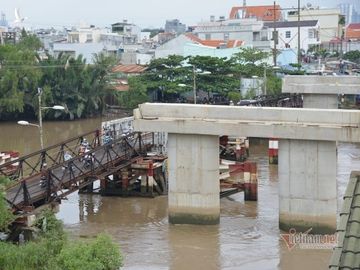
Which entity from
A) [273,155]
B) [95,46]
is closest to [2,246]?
[273,155]

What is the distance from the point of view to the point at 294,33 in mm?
92750

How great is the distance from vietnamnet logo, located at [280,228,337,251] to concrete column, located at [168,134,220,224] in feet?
8.50

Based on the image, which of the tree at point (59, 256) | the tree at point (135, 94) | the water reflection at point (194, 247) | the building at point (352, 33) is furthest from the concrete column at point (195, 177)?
the building at point (352, 33)

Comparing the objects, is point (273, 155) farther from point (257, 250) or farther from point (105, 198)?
point (257, 250)

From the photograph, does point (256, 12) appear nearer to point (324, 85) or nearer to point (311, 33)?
point (311, 33)

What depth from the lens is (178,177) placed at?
22.8 meters

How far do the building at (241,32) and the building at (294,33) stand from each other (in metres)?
5.22

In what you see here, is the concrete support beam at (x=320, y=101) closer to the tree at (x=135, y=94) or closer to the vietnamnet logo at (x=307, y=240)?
the tree at (x=135, y=94)

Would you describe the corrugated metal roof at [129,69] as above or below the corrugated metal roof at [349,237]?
above

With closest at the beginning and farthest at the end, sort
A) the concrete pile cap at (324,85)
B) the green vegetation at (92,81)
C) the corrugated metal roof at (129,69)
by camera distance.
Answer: the concrete pile cap at (324,85)
the green vegetation at (92,81)
the corrugated metal roof at (129,69)

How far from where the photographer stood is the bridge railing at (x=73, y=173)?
21562mm

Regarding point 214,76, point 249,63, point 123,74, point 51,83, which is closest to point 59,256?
point 214,76

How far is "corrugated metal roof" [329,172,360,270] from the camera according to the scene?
18.2 feet

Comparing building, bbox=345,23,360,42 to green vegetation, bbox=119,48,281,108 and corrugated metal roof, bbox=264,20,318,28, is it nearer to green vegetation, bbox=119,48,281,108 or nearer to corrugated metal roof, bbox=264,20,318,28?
corrugated metal roof, bbox=264,20,318,28
